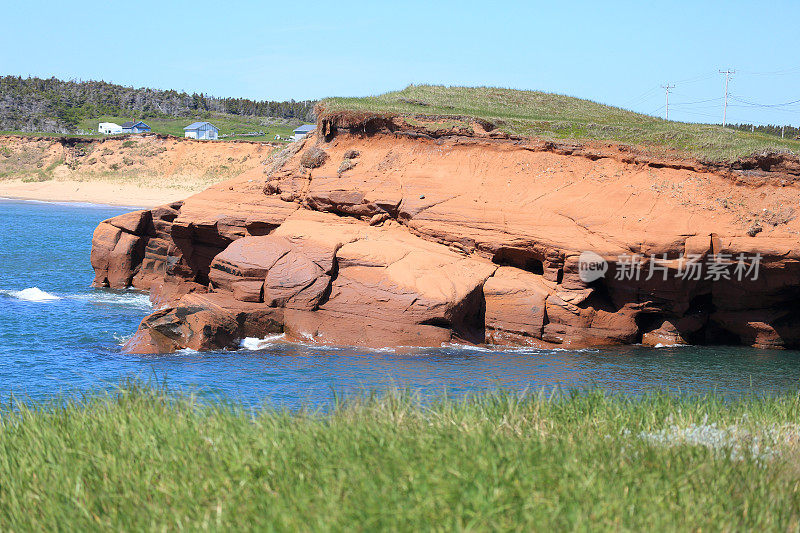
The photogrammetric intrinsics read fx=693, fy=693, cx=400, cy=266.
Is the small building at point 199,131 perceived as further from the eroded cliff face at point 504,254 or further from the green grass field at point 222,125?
the eroded cliff face at point 504,254

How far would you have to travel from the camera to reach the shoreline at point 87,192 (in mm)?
75875

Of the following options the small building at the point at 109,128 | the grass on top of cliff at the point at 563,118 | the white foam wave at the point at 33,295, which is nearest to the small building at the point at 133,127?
the small building at the point at 109,128

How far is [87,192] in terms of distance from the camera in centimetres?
8150

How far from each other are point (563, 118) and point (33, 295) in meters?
21.0

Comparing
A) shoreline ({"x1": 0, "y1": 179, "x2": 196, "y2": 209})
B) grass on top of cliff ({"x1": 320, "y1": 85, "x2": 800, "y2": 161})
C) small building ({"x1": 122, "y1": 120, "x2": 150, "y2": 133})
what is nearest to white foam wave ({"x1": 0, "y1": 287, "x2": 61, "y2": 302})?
grass on top of cliff ({"x1": 320, "y1": 85, "x2": 800, "y2": 161})

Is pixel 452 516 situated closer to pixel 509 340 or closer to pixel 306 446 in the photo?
pixel 306 446

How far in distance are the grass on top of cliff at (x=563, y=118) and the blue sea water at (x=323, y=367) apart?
702 cm

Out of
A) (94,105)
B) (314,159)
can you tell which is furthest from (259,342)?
(94,105)

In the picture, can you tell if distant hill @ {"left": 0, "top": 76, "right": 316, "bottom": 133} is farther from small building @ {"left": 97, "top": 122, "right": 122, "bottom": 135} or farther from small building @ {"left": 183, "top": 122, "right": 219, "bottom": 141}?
small building @ {"left": 183, "top": 122, "right": 219, "bottom": 141}

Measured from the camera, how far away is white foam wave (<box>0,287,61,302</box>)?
2462 cm

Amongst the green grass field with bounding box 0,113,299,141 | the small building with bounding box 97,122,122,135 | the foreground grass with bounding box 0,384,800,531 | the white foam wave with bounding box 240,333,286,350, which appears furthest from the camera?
the green grass field with bounding box 0,113,299,141

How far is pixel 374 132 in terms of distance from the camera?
25.3 meters

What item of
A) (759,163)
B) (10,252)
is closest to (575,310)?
(759,163)

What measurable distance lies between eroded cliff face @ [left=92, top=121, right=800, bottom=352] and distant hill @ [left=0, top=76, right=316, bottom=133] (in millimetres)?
94747
